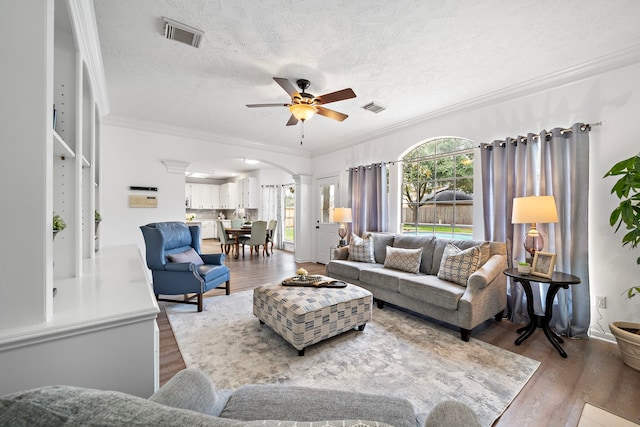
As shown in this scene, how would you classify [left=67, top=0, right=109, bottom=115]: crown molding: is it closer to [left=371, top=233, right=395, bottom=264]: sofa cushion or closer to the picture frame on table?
[left=371, top=233, right=395, bottom=264]: sofa cushion

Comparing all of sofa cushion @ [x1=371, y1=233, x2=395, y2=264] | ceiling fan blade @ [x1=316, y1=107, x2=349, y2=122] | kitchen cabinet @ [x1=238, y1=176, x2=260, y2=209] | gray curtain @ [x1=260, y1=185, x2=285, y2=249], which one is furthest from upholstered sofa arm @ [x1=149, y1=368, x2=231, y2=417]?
kitchen cabinet @ [x1=238, y1=176, x2=260, y2=209]

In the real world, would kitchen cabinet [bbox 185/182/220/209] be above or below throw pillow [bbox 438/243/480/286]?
above

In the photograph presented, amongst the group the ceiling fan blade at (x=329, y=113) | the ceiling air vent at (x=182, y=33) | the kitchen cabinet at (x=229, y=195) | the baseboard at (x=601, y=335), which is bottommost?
the baseboard at (x=601, y=335)

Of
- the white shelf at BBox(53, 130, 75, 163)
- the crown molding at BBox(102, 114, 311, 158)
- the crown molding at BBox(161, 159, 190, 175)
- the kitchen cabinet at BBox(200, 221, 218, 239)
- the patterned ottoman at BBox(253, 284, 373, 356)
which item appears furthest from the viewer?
the kitchen cabinet at BBox(200, 221, 218, 239)

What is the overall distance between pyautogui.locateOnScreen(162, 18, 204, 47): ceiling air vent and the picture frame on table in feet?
11.9

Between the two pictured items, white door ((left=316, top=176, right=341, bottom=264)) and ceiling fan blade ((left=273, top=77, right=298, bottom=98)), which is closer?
ceiling fan blade ((left=273, top=77, right=298, bottom=98))

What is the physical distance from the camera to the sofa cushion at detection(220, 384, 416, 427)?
89 centimetres

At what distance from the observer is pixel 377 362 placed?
2.20 m

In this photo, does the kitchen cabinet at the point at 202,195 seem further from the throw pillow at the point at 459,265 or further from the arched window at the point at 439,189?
the throw pillow at the point at 459,265

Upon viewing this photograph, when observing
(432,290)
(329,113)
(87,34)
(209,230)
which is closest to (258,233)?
(329,113)

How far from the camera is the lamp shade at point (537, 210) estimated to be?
2.46 meters

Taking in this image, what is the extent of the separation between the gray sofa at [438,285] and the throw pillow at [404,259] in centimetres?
7

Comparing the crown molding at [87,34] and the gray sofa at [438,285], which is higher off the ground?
the crown molding at [87,34]

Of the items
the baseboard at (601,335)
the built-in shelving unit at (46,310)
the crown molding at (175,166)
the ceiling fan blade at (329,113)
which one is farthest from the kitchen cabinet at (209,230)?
the baseboard at (601,335)
